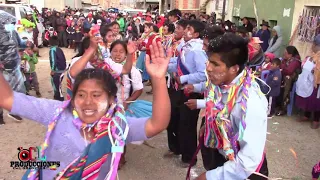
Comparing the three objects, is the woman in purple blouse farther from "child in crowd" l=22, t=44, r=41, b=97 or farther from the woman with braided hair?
"child in crowd" l=22, t=44, r=41, b=97

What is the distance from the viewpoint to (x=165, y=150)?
15.1 ft

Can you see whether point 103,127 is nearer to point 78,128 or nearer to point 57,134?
point 78,128

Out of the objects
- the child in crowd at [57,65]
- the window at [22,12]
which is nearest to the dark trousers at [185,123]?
the child in crowd at [57,65]

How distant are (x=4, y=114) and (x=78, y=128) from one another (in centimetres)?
469

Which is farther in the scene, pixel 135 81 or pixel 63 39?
pixel 63 39

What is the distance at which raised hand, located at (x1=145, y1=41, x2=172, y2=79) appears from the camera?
1731mm

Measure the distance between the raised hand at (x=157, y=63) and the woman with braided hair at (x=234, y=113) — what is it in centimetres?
48

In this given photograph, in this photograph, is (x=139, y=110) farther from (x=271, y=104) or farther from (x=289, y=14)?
(x=289, y=14)

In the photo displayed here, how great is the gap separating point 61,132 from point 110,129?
1.00 ft

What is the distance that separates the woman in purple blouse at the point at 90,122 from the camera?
1767 millimetres

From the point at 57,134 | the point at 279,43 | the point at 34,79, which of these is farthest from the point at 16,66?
the point at 279,43

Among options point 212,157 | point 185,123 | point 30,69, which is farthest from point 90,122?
point 30,69

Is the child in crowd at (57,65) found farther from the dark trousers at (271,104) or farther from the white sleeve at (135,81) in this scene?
the dark trousers at (271,104)

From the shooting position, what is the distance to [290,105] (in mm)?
6340
